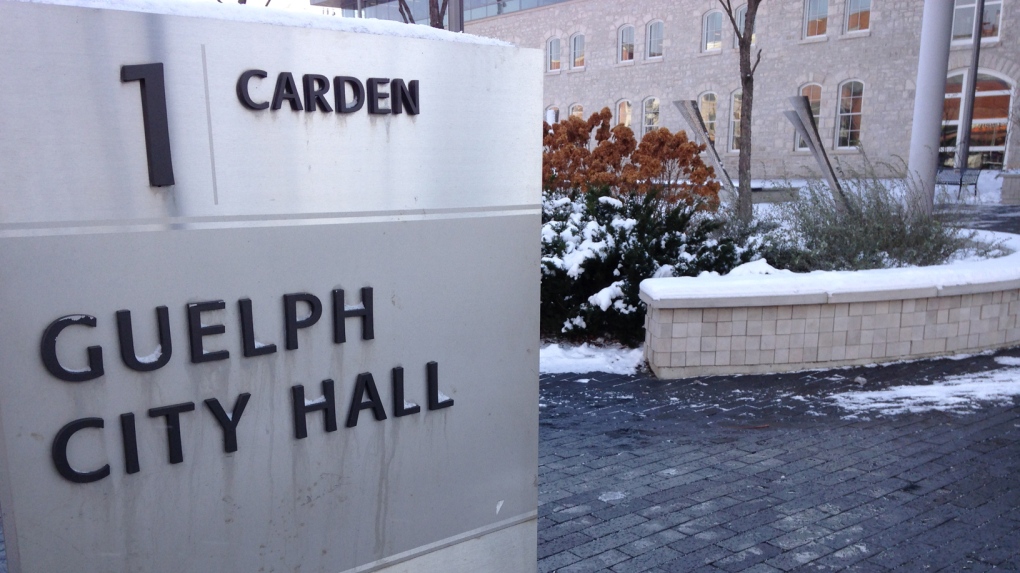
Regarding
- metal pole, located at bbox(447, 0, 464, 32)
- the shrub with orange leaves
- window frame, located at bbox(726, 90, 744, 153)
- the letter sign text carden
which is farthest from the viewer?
window frame, located at bbox(726, 90, 744, 153)

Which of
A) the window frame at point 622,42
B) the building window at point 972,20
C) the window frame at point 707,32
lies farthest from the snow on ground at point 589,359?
the window frame at point 622,42

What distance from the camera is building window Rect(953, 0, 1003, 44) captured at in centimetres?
2306

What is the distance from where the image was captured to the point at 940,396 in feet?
17.5

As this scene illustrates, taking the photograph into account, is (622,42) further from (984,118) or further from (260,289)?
(260,289)

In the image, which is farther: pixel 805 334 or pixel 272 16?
pixel 805 334

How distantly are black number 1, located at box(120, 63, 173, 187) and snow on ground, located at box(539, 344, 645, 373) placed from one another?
4560 mm

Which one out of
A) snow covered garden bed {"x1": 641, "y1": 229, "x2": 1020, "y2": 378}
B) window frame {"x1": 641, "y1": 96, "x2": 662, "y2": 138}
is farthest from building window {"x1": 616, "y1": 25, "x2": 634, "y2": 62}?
snow covered garden bed {"x1": 641, "y1": 229, "x2": 1020, "y2": 378}

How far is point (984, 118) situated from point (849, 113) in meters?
4.00

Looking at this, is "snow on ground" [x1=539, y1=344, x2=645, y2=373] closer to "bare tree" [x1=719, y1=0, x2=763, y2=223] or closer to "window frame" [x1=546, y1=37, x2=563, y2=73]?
"bare tree" [x1=719, y1=0, x2=763, y2=223]

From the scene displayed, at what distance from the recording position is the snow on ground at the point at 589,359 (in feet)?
20.1

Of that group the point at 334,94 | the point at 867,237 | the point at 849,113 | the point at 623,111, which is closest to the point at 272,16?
the point at 334,94

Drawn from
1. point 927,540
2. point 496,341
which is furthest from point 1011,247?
point 496,341

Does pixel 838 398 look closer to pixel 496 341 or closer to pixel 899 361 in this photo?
pixel 899 361

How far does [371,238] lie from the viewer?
192cm
